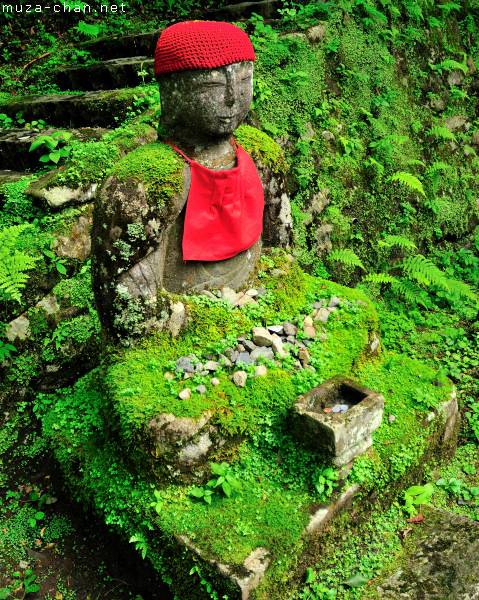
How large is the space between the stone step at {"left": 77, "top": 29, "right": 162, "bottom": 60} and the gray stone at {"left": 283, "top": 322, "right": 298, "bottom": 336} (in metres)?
4.55

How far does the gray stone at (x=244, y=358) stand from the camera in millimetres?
3557

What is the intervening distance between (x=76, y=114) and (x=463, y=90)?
21.1 ft

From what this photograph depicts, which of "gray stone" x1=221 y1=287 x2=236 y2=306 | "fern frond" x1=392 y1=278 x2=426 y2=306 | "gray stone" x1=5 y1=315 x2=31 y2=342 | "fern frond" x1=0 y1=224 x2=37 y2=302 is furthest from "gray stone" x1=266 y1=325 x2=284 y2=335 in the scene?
"fern frond" x1=392 y1=278 x2=426 y2=306

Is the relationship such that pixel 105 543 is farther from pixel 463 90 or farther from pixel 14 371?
pixel 463 90

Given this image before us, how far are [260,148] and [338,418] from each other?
7.16 ft

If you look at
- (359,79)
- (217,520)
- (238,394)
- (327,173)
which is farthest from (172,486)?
(359,79)

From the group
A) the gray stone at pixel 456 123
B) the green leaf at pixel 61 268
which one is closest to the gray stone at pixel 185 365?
the green leaf at pixel 61 268

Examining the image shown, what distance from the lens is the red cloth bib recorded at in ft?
11.3

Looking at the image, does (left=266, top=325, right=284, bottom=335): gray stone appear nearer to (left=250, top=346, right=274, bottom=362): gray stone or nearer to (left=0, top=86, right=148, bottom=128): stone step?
(left=250, top=346, right=274, bottom=362): gray stone

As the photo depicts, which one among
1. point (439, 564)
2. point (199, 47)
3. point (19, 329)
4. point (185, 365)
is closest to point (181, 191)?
point (199, 47)

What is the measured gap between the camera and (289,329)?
3906mm

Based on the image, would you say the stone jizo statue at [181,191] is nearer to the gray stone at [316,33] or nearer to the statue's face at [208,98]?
the statue's face at [208,98]

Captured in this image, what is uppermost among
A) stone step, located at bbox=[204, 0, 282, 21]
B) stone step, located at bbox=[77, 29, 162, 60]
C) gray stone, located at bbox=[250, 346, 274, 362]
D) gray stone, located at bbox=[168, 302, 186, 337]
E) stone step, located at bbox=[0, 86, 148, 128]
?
stone step, located at bbox=[204, 0, 282, 21]

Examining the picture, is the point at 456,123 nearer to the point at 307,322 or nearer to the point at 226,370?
the point at 307,322
